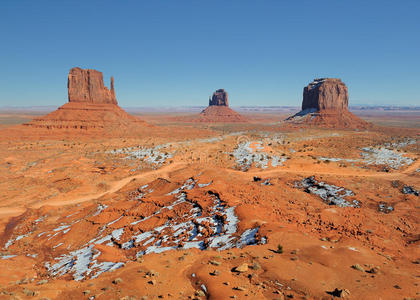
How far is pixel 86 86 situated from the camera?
293ft

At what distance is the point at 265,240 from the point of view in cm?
1249

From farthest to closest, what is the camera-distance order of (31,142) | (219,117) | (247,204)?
(219,117), (31,142), (247,204)

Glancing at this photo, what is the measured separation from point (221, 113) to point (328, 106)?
8175 cm

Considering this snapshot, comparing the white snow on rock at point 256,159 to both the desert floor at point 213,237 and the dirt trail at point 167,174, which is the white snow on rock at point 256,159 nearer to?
the desert floor at point 213,237

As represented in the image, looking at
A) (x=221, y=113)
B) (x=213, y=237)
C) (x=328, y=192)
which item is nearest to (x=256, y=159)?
(x=328, y=192)

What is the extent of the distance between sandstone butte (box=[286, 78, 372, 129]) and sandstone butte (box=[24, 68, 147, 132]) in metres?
90.1

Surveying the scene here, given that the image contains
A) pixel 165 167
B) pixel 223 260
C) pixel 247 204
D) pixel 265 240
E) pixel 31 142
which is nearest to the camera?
pixel 223 260

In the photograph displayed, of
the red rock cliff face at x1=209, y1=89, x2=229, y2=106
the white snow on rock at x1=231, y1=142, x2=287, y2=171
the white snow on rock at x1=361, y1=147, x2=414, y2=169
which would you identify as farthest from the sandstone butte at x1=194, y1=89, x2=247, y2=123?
the white snow on rock at x1=361, y1=147, x2=414, y2=169

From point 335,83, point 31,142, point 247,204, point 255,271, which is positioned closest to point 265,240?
point 255,271

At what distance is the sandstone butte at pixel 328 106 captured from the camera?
393 feet

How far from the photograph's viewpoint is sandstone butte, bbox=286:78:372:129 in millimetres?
119750

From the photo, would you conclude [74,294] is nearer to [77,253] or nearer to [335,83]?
[77,253]

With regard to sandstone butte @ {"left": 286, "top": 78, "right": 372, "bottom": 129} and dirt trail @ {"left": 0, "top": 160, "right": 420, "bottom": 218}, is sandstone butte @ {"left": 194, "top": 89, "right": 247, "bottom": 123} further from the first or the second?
dirt trail @ {"left": 0, "top": 160, "right": 420, "bottom": 218}

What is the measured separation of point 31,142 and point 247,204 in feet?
235
